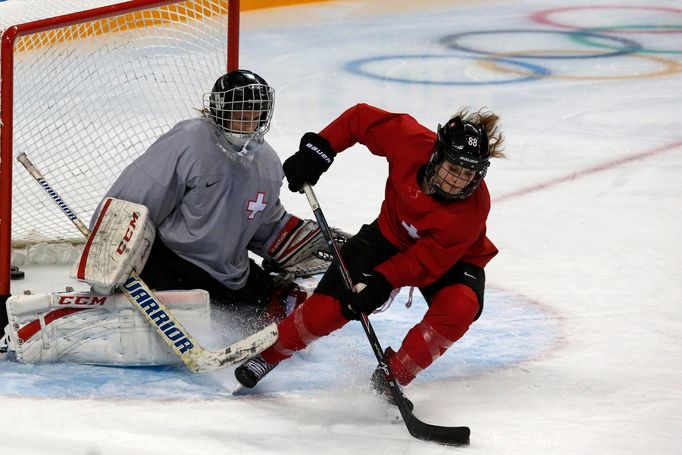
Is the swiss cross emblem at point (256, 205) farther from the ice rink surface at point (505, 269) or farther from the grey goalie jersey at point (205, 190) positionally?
the ice rink surface at point (505, 269)

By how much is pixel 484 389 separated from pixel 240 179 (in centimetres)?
81

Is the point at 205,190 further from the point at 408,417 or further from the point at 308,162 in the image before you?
the point at 408,417

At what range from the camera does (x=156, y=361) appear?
2.83 metres

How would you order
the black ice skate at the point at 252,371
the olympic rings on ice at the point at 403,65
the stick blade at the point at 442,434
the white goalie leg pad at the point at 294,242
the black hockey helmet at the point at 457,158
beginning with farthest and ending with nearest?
1. the olympic rings on ice at the point at 403,65
2. the white goalie leg pad at the point at 294,242
3. the black ice skate at the point at 252,371
4. the black hockey helmet at the point at 457,158
5. the stick blade at the point at 442,434

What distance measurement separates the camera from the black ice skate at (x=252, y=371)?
2641 mm

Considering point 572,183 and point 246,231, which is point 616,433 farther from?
point 572,183

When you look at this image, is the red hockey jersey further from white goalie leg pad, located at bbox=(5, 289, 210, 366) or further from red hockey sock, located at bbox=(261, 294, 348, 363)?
white goalie leg pad, located at bbox=(5, 289, 210, 366)

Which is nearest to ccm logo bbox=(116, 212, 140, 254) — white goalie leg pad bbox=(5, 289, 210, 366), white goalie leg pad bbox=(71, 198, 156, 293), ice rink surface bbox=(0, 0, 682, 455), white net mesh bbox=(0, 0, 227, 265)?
white goalie leg pad bbox=(71, 198, 156, 293)

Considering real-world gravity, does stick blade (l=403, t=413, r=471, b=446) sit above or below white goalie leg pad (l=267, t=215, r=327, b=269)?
above

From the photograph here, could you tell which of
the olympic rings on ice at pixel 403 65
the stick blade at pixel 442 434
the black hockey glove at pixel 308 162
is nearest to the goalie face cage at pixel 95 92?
the black hockey glove at pixel 308 162

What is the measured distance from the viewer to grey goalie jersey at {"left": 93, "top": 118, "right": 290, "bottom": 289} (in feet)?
9.37

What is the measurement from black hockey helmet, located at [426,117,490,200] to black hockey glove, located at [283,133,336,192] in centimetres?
34

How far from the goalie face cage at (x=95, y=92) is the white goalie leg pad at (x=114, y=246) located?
2.24 ft

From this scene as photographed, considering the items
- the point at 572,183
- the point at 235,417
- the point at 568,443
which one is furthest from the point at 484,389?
the point at 572,183
